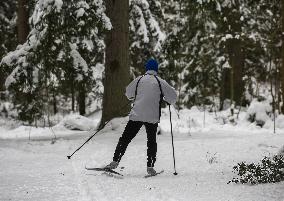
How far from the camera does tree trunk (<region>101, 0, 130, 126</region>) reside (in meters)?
12.2

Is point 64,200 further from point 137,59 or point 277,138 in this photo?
point 137,59

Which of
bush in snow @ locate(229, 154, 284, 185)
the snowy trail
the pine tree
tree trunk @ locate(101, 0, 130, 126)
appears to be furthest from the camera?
tree trunk @ locate(101, 0, 130, 126)

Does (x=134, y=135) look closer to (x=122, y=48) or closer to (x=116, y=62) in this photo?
(x=116, y=62)

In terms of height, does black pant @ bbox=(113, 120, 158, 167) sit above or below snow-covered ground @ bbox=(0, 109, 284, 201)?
above

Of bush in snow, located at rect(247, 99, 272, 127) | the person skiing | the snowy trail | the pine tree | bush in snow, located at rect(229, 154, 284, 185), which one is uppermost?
the pine tree

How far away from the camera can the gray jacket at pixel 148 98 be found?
24.2 ft

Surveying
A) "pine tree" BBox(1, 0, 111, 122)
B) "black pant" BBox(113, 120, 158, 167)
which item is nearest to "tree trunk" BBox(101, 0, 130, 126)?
"pine tree" BBox(1, 0, 111, 122)

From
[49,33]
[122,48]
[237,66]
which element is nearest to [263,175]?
[122,48]

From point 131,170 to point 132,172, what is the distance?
0.19m

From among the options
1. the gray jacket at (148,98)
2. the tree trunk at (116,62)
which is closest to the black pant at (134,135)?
the gray jacket at (148,98)

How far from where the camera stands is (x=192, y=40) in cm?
2278

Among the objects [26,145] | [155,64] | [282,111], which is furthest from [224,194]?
[282,111]

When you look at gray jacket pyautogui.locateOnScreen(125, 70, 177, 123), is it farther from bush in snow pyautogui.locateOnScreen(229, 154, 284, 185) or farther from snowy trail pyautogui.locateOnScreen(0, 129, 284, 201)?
bush in snow pyautogui.locateOnScreen(229, 154, 284, 185)

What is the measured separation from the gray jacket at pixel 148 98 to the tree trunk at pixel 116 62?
15.2ft
